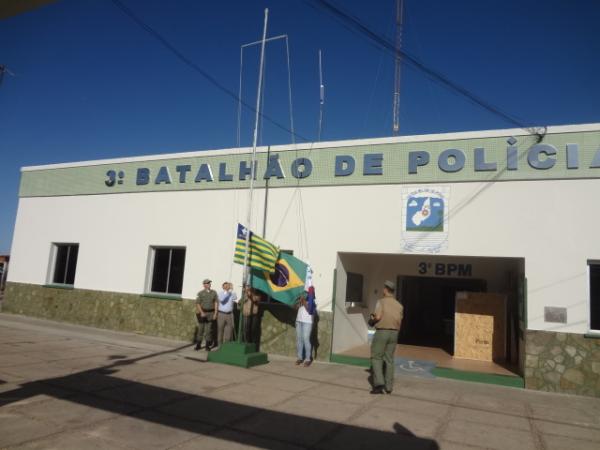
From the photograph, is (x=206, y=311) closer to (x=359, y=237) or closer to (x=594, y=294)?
(x=359, y=237)

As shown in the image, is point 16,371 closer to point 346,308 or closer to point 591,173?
point 346,308

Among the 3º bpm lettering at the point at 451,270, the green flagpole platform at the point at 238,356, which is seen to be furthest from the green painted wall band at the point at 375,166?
the green flagpole platform at the point at 238,356

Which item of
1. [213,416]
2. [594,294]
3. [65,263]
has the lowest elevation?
[213,416]

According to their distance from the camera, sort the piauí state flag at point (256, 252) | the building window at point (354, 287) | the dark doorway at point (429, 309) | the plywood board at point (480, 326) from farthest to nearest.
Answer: the dark doorway at point (429, 309), the building window at point (354, 287), the plywood board at point (480, 326), the piauí state flag at point (256, 252)

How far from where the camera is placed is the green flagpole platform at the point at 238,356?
10188 mm

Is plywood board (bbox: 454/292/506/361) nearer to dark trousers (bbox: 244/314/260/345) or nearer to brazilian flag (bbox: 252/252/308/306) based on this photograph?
brazilian flag (bbox: 252/252/308/306)

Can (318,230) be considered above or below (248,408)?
above

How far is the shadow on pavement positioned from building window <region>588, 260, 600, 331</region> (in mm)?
5633

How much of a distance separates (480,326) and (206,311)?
7.15 m

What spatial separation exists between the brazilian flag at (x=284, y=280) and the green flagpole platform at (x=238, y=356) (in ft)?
4.48

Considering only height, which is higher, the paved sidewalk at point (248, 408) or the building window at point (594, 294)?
the building window at point (594, 294)

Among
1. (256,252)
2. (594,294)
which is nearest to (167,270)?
(256,252)

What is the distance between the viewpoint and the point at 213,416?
251 inches

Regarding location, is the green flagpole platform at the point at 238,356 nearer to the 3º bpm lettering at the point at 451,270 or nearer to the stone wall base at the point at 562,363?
the stone wall base at the point at 562,363
